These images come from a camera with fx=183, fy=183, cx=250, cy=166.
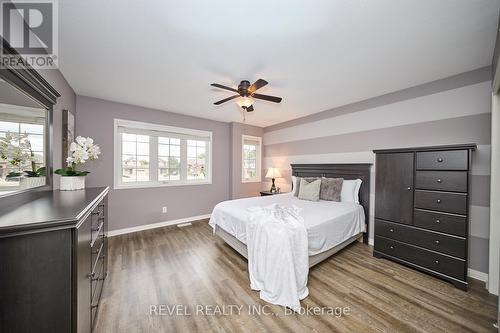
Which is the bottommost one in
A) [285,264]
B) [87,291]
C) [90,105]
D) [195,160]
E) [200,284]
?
[200,284]

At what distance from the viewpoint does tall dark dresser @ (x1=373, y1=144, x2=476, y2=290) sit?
2021 millimetres

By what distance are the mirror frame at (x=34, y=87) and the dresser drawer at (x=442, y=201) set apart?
3.92 m

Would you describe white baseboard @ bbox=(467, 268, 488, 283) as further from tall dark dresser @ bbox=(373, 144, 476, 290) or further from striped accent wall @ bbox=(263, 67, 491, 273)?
tall dark dresser @ bbox=(373, 144, 476, 290)

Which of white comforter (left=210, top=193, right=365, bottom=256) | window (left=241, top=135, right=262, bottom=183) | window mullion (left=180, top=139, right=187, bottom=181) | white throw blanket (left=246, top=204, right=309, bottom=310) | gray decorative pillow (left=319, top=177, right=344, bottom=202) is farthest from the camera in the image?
window (left=241, top=135, right=262, bottom=183)

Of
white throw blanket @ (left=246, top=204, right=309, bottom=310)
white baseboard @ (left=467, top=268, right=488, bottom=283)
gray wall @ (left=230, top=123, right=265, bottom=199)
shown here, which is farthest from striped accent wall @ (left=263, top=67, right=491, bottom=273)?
white throw blanket @ (left=246, top=204, right=309, bottom=310)

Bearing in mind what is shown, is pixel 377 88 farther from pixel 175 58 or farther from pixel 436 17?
pixel 175 58

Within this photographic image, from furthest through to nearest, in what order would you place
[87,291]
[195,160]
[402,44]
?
[195,160] < [402,44] < [87,291]

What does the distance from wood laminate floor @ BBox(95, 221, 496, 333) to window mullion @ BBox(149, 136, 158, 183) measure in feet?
5.21

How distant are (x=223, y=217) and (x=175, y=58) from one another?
7.12 ft

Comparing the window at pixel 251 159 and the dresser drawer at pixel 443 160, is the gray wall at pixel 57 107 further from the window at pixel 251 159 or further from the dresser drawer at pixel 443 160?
the dresser drawer at pixel 443 160

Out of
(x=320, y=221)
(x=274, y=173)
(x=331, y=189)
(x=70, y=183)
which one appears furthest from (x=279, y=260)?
(x=274, y=173)

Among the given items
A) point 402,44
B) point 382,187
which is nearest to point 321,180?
point 382,187

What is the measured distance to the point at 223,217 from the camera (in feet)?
9.24

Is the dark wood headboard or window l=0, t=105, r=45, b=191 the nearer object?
window l=0, t=105, r=45, b=191
